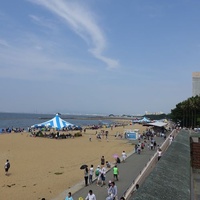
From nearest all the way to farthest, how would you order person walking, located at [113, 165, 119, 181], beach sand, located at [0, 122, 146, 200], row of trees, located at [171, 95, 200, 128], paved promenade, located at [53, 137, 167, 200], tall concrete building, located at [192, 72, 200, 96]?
A: 1. paved promenade, located at [53, 137, 167, 200]
2. beach sand, located at [0, 122, 146, 200]
3. person walking, located at [113, 165, 119, 181]
4. row of trees, located at [171, 95, 200, 128]
5. tall concrete building, located at [192, 72, 200, 96]

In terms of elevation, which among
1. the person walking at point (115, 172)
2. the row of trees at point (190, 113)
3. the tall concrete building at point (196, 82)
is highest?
the tall concrete building at point (196, 82)

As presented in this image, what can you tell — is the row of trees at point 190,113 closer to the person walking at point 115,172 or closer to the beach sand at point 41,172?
the beach sand at point 41,172

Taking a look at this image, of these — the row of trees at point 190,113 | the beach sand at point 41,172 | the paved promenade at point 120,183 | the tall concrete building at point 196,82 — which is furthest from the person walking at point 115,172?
the tall concrete building at point 196,82

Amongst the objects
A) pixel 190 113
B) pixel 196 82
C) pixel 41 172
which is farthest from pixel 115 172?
pixel 196 82

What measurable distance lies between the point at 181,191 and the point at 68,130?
187 feet

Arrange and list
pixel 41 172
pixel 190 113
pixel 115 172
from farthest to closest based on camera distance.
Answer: pixel 190 113, pixel 41 172, pixel 115 172

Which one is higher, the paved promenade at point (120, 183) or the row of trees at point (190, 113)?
the row of trees at point (190, 113)

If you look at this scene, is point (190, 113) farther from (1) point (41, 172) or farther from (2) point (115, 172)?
(2) point (115, 172)

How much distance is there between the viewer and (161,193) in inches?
218

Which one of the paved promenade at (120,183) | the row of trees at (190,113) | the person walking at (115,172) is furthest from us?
the row of trees at (190,113)

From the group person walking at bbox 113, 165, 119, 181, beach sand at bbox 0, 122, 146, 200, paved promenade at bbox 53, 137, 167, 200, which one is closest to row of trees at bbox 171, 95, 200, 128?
beach sand at bbox 0, 122, 146, 200

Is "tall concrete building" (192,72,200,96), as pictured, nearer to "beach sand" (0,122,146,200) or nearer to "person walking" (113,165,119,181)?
"beach sand" (0,122,146,200)

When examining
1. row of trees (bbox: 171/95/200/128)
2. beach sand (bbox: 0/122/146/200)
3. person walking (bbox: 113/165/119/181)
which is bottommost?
beach sand (bbox: 0/122/146/200)

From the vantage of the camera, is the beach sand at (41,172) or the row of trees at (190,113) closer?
the beach sand at (41,172)
